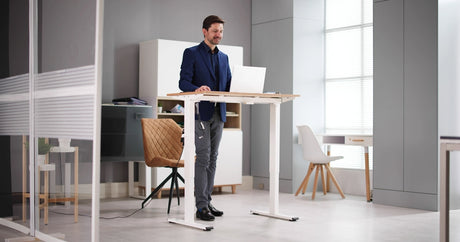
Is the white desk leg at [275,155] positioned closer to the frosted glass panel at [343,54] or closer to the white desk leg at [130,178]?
the white desk leg at [130,178]

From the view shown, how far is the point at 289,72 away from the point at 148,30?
1.90 meters

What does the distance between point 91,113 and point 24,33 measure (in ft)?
3.64

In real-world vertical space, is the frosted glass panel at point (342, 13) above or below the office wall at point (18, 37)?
above

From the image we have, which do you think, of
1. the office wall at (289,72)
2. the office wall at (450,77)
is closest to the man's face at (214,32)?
the office wall at (450,77)

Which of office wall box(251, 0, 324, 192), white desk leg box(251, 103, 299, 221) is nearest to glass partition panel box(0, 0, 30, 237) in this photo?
white desk leg box(251, 103, 299, 221)

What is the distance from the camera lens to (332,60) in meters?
7.91

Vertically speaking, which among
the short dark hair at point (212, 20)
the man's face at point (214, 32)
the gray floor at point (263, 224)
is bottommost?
the gray floor at point (263, 224)

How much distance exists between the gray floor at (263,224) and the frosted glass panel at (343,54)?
1.90 metres

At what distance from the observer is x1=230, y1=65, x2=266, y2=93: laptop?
15.6 feet

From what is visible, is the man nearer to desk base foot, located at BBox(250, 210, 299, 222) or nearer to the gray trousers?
the gray trousers

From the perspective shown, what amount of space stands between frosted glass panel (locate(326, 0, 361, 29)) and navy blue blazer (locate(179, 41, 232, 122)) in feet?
10.3

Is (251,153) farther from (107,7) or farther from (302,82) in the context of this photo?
(107,7)

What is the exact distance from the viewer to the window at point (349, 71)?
24.5 feet

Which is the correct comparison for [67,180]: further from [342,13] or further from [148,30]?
[342,13]
